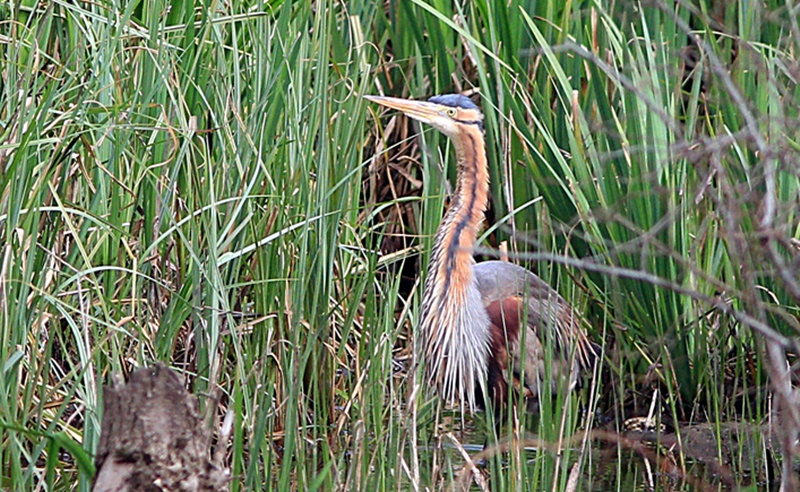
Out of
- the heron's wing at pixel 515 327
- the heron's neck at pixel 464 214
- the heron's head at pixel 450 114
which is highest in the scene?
the heron's head at pixel 450 114

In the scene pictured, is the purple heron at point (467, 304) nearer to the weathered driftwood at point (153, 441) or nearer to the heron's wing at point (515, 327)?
the heron's wing at point (515, 327)

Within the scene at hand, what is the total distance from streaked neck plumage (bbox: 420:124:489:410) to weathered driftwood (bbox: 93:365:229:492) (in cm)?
199

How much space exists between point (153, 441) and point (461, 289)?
213 centimetres

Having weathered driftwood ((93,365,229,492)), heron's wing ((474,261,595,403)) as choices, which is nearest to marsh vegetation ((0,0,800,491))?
heron's wing ((474,261,595,403))

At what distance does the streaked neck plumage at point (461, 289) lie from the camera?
3562mm

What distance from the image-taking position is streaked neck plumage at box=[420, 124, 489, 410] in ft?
11.7

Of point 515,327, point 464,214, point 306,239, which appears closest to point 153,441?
point 306,239

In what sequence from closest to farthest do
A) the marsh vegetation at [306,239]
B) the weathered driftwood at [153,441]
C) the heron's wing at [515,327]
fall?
1. the weathered driftwood at [153,441]
2. the marsh vegetation at [306,239]
3. the heron's wing at [515,327]

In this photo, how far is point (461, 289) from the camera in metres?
3.62

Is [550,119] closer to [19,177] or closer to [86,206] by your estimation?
[86,206]

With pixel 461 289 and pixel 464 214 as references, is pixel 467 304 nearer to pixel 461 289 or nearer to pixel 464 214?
pixel 461 289

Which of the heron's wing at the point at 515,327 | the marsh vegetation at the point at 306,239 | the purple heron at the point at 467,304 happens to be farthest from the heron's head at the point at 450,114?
the heron's wing at the point at 515,327

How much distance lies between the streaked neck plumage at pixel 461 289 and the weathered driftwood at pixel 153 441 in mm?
1994

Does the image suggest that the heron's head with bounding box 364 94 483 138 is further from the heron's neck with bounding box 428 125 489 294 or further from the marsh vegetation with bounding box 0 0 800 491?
the marsh vegetation with bounding box 0 0 800 491
